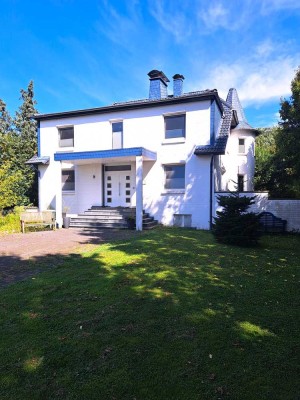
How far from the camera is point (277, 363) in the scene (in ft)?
9.70

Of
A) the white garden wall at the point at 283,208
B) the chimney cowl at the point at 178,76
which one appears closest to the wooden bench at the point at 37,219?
the white garden wall at the point at 283,208

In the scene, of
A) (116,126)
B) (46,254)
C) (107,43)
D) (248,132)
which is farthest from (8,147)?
(248,132)

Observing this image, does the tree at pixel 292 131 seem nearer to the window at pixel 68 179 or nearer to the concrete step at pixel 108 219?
the concrete step at pixel 108 219

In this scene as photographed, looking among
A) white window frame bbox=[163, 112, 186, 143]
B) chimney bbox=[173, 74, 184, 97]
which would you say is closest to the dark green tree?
chimney bbox=[173, 74, 184, 97]

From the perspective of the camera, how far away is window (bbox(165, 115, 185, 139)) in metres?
15.2

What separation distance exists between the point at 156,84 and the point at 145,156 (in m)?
6.15

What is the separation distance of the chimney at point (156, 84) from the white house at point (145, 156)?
59mm

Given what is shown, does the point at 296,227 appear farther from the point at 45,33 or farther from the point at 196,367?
the point at 45,33

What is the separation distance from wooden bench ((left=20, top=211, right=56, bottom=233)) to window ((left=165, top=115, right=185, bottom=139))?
749cm

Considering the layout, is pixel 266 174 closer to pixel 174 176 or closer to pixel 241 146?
pixel 241 146

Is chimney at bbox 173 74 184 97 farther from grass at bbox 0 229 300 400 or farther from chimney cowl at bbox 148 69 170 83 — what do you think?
grass at bbox 0 229 300 400

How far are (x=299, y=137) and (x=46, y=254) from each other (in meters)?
10.1

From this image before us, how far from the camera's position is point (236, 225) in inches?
376

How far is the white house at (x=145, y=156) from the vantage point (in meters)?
14.5
